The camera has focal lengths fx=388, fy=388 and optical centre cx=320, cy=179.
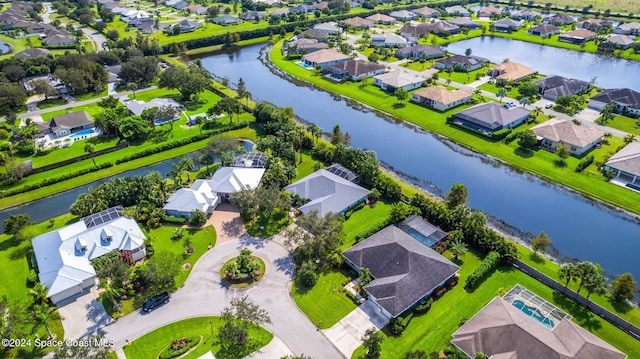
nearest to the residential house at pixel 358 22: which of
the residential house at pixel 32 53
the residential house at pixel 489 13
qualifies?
the residential house at pixel 489 13

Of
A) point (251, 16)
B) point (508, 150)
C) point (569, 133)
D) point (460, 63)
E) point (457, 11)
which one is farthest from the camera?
point (457, 11)

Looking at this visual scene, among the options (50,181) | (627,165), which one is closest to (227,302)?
(50,181)

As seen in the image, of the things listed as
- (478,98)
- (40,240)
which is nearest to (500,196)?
(478,98)

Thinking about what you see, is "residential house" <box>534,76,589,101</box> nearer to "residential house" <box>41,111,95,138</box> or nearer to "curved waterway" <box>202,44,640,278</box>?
"curved waterway" <box>202,44,640,278</box>

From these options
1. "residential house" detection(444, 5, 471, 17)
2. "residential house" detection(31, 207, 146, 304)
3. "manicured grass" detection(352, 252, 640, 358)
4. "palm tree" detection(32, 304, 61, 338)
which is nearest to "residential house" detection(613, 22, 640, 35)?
"residential house" detection(444, 5, 471, 17)

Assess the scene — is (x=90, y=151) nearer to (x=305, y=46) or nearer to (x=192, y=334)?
(x=192, y=334)

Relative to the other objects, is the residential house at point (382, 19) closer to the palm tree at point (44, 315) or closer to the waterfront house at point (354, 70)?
the waterfront house at point (354, 70)
